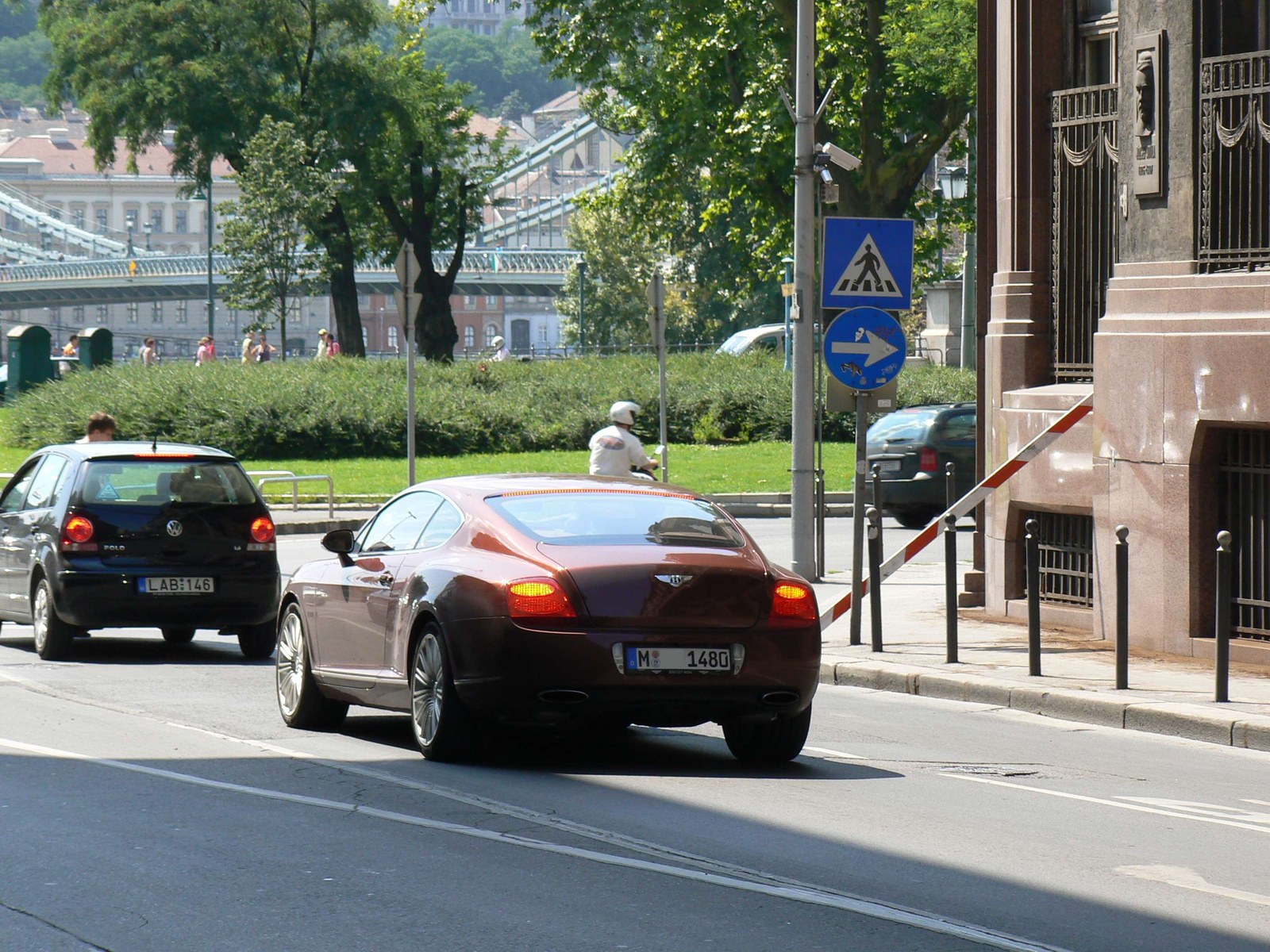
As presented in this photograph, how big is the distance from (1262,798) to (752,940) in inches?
147

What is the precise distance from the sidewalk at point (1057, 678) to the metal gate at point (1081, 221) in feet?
7.36

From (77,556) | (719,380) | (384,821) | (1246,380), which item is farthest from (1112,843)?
(719,380)

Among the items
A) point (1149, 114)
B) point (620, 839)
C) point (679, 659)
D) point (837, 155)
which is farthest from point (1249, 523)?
point (620, 839)

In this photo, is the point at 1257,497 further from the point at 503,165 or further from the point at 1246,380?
the point at 503,165

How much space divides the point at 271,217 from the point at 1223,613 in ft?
133

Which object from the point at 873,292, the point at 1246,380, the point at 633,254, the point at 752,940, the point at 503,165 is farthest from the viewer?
the point at 633,254

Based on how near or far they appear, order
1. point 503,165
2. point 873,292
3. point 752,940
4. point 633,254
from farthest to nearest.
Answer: point 633,254
point 503,165
point 873,292
point 752,940

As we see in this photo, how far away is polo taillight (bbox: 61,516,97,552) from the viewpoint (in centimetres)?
1300

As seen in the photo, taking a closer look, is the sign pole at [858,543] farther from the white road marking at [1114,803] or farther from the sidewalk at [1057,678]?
the white road marking at [1114,803]

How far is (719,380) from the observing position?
40.9 meters

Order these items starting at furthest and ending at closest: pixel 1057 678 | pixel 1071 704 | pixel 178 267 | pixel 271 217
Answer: pixel 178 267 < pixel 271 217 < pixel 1057 678 < pixel 1071 704

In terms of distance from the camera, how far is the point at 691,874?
6.09 m

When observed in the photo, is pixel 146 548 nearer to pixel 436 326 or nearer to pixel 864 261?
pixel 864 261

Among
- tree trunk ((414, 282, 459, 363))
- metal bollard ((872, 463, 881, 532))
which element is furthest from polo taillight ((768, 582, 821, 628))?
tree trunk ((414, 282, 459, 363))
